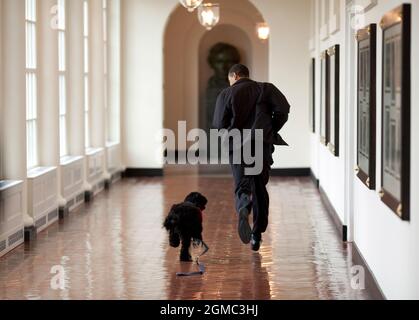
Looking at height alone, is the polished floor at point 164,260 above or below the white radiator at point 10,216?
below

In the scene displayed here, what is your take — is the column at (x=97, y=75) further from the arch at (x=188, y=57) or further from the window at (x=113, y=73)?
the arch at (x=188, y=57)

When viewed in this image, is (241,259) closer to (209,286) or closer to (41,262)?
(209,286)

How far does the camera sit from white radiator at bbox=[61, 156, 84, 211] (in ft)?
42.4

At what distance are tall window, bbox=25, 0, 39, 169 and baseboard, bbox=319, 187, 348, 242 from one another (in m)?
3.97

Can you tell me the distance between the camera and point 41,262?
9.16 metres

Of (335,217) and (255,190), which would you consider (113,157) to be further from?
(255,190)

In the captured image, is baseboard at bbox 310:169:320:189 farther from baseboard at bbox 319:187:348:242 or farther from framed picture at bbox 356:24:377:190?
framed picture at bbox 356:24:377:190

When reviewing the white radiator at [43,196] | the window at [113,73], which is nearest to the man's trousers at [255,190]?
the white radiator at [43,196]

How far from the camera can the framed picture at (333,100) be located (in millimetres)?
11617

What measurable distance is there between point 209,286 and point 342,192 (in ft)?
11.7

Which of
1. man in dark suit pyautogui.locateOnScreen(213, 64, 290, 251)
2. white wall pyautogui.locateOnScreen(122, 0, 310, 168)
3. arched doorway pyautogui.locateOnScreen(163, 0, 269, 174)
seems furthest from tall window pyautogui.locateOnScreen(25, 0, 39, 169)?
arched doorway pyautogui.locateOnScreen(163, 0, 269, 174)

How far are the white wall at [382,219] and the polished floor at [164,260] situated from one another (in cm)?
37

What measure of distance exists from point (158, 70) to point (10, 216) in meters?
9.30

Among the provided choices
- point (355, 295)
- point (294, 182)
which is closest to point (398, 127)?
point (355, 295)
